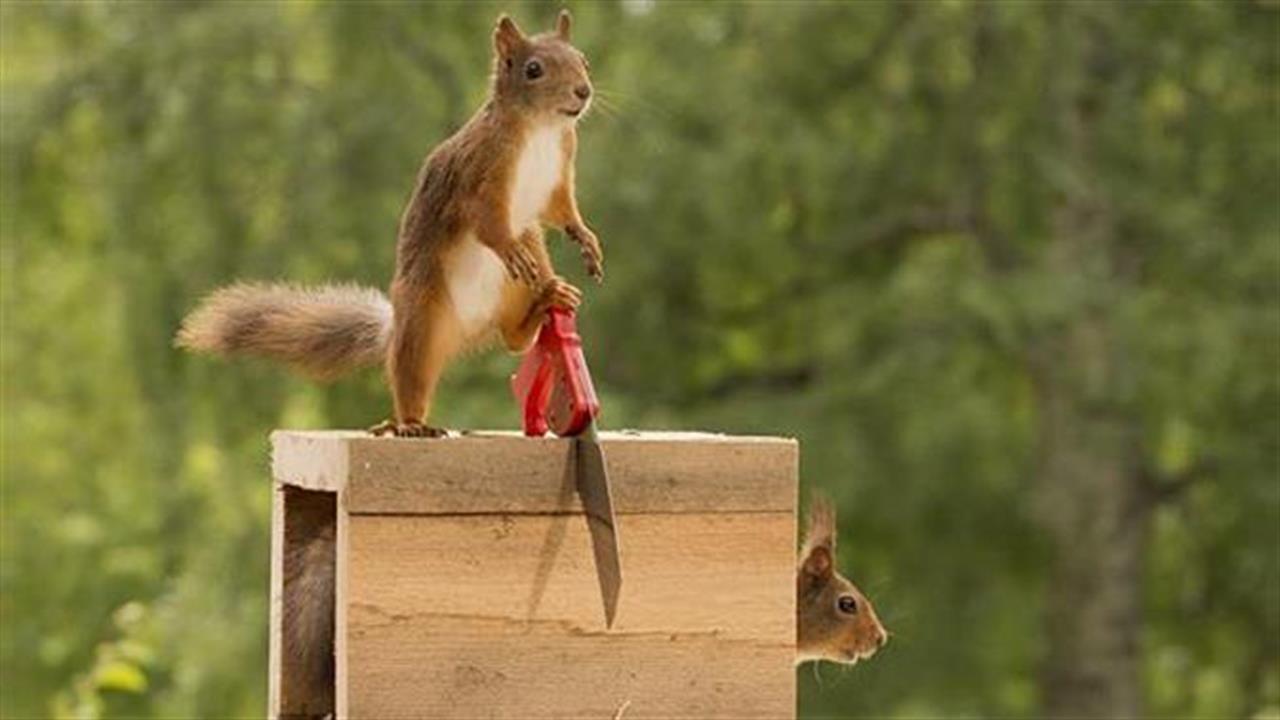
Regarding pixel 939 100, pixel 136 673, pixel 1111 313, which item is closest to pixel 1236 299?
pixel 1111 313

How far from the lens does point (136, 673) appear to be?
441 cm

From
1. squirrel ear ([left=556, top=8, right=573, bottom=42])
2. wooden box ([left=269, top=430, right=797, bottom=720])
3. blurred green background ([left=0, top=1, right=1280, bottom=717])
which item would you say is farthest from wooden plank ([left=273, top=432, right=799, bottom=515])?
blurred green background ([left=0, top=1, right=1280, bottom=717])

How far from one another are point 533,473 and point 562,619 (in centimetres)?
13

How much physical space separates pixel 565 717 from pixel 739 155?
6.33 metres

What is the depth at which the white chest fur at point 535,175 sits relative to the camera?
2.35 metres

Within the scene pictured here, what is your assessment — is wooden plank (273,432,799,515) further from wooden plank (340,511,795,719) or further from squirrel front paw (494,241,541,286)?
squirrel front paw (494,241,541,286)

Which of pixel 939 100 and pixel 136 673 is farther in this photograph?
pixel 939 100

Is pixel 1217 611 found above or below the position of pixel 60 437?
below

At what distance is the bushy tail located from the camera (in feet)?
8.48

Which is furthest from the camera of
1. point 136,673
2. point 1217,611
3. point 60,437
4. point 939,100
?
point 60,437

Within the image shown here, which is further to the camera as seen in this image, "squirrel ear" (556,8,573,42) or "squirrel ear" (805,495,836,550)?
"squirrel ear" (805,495,836,550)

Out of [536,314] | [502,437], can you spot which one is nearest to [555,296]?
[536,314]

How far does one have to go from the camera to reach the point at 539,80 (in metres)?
2.36

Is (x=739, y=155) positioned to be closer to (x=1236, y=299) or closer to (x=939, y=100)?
(x=939, y=100)
